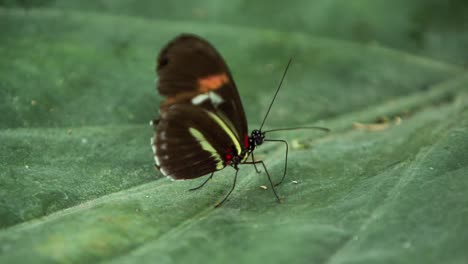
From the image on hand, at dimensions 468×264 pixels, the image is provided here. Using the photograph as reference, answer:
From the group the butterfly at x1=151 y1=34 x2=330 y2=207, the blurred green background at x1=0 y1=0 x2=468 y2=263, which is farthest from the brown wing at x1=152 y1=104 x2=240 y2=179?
the blurred green background at x1=0 y1=0 x2=468 y2=263

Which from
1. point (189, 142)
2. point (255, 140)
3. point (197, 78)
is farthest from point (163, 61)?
point (255, 140)

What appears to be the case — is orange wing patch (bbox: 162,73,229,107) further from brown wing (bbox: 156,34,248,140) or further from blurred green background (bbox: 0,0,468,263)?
blurred green background (bbox: 0,0,468,263)

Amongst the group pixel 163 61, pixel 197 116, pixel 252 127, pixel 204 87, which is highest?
pixel 163 61

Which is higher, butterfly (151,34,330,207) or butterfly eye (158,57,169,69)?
butterfly eye (158,57,169,69)

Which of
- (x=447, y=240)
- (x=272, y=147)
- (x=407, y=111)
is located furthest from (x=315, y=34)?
(x=447, y=240)

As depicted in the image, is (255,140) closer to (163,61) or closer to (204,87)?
(204,87)

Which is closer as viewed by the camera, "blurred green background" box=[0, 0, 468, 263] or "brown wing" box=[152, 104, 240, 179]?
"blurred green background" box=[0, 0, 468, 263]

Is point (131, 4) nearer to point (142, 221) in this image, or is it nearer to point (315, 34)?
point (315, 34)
